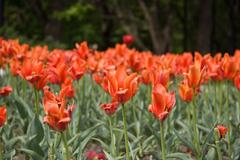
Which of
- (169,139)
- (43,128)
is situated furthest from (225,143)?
(43,128)

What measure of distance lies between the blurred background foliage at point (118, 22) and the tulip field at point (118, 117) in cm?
865

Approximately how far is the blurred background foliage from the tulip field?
8.65 metres

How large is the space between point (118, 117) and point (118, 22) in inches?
811

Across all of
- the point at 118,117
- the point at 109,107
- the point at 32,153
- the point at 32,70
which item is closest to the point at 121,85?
the point at 109,107

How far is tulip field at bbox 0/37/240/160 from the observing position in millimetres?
2516

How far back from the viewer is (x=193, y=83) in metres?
2.90

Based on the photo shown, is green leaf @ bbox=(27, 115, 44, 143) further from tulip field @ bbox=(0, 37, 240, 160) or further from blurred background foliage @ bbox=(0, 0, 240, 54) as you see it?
blurred background foliage @ bbox=(0, 0, 240, 54)

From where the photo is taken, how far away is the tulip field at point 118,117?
2.52 meters

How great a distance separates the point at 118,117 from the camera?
417cm

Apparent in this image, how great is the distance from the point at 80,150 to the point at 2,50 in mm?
2060

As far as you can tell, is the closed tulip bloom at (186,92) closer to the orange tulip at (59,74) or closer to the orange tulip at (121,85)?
the orange tulip at (121,85)

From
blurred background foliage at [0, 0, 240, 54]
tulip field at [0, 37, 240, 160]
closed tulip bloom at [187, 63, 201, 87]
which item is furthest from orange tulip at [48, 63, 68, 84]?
blurred background foliage at [0, 0, 240, 54]

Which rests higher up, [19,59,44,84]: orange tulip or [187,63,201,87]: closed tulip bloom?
[19,59,44,84]: orange tulip

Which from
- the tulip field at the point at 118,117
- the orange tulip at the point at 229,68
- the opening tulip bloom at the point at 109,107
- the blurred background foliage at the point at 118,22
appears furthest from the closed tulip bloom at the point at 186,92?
the blurred background foliage at the point at 118,22
